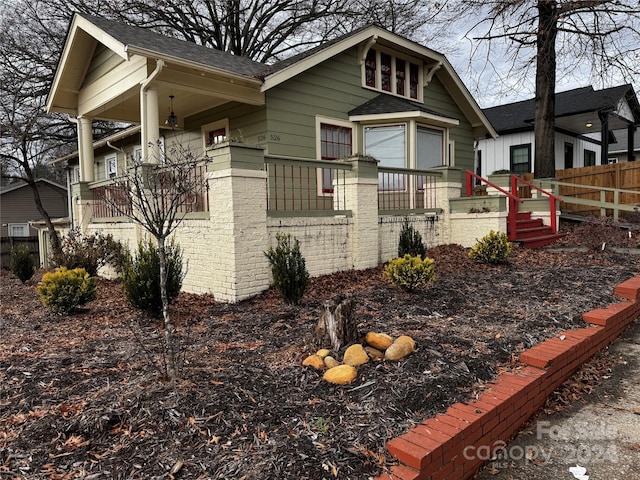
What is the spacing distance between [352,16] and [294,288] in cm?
1684

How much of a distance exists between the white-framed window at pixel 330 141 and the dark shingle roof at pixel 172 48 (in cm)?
194

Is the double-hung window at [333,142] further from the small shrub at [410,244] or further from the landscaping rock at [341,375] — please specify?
the landscaping rock at [341,375]

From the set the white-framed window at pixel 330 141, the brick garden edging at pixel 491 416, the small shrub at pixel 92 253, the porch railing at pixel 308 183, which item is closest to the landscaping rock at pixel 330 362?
the brick garden edging at pixel 491 416

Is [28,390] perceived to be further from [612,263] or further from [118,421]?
[612,263]

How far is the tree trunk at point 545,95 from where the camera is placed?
1249 centimetres

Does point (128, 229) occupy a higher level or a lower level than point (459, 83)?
lower

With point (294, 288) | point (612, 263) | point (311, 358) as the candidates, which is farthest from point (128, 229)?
point (612, 263)

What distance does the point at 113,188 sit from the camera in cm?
814

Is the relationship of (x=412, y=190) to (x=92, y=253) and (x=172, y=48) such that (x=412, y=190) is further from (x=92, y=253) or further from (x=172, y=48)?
(x=92, y=253)

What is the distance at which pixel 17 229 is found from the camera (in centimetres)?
2662

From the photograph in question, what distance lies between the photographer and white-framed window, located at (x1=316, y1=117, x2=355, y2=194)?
10.1 metres

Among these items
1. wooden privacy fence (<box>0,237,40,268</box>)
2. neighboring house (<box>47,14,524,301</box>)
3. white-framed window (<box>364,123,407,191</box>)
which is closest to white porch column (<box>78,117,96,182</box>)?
neighboring house (<box>47,14,524,301</box>)

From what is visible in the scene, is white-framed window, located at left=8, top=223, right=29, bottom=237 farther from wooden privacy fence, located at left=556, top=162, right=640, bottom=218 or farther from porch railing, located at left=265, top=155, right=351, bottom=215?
wooden privacy fence, located at left=556, top=162, right=640, bottom=218

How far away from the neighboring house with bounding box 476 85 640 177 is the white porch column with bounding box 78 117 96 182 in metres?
15.0
